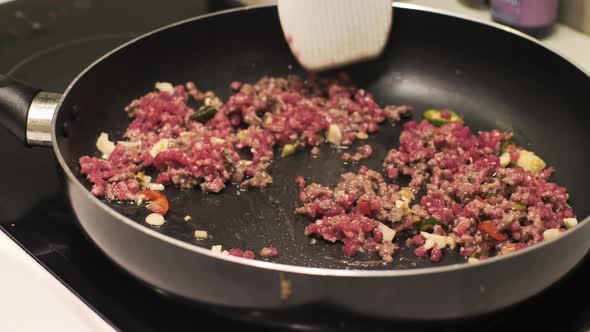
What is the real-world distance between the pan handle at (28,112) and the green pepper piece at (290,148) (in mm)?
458

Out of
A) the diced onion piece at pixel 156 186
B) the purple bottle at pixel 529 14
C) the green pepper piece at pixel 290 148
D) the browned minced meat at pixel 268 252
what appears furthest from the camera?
the purple bottle at pixel 529 14

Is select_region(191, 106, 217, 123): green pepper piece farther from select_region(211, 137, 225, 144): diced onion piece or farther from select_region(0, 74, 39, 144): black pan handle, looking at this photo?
select_region(0, 74, 39, 144): black pan handle

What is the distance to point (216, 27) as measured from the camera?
1630 millimetres

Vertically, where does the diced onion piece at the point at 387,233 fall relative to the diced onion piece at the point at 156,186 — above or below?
above

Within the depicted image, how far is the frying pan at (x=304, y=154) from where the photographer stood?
893 millimetres

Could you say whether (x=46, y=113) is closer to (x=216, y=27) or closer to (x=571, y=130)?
(x=216, y=27)

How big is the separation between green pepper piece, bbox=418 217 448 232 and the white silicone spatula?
1.59 ft

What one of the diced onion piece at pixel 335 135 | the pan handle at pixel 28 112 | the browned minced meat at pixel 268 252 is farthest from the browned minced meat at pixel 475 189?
the pan handle at pixel 28 112

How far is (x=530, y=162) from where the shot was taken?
137 centimetres

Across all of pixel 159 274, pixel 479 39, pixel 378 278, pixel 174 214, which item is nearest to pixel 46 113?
pixel 174 214

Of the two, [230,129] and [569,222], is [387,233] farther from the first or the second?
[230,129]

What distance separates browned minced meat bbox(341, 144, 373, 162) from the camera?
1440 mm

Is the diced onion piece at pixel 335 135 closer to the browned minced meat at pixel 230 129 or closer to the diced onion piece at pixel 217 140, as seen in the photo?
the browned minced meat at pixel 230 129

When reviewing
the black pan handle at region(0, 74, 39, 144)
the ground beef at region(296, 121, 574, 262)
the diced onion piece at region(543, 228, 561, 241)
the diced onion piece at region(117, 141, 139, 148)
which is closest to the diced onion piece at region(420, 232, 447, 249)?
the ground beef at region(296, 121, 574, 262)
